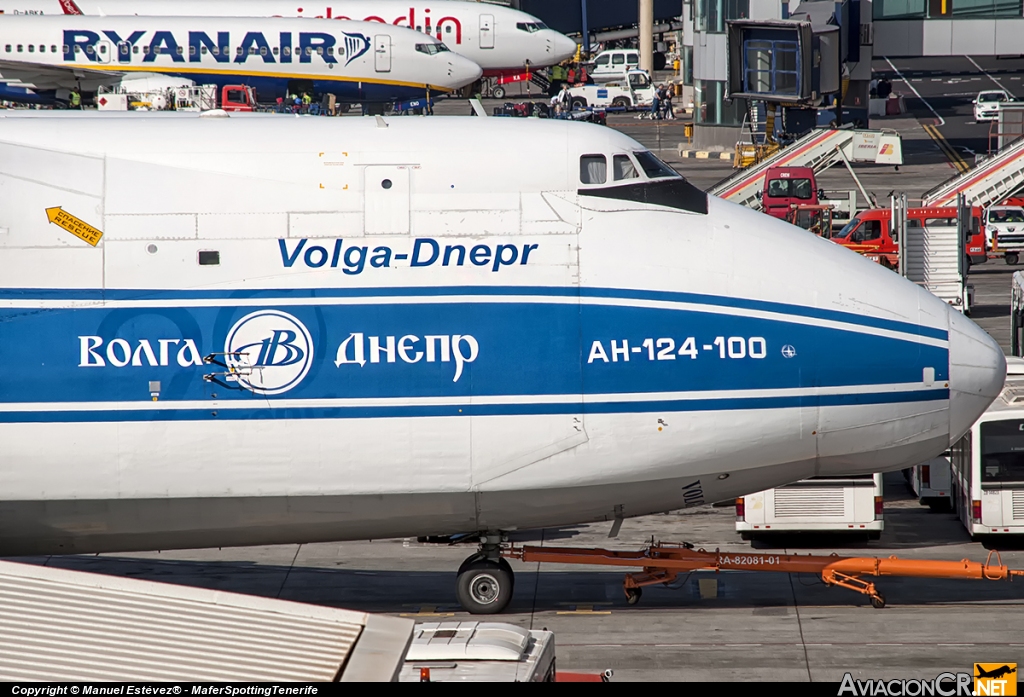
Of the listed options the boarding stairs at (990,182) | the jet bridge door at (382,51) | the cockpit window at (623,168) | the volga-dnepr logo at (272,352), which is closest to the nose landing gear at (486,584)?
the volga-dnepr logo at (272,352)

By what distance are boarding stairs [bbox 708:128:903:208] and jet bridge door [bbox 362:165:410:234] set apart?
3672 cm

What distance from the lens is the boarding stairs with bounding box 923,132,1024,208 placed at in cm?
5109

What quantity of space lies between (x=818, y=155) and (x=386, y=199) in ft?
152

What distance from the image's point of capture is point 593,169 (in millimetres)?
15727

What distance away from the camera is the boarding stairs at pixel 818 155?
174ft

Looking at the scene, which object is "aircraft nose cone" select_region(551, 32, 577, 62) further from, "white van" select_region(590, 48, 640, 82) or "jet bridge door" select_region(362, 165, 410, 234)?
"jet bridge door" select_region(362, 165, 410, 234)

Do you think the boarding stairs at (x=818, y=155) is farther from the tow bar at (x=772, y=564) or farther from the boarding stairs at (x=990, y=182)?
the tow bar at (x=772, y=564)

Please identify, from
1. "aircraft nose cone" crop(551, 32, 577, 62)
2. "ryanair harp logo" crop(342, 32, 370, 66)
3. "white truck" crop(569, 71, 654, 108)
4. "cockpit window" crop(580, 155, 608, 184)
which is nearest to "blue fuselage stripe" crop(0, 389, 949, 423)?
"cockpit window" crop(580, 155, 608, 184)

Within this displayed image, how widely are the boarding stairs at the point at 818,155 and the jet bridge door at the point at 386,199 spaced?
36.7 m

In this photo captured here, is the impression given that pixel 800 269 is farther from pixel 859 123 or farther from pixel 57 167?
pixel 859 123

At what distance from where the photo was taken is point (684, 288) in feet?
50.1

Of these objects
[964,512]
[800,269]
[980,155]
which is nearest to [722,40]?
[980,155]

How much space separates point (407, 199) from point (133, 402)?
3.97 meters

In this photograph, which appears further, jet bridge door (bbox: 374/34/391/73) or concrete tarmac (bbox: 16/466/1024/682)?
jet bridge door (bbox: 374/34/391/73)
